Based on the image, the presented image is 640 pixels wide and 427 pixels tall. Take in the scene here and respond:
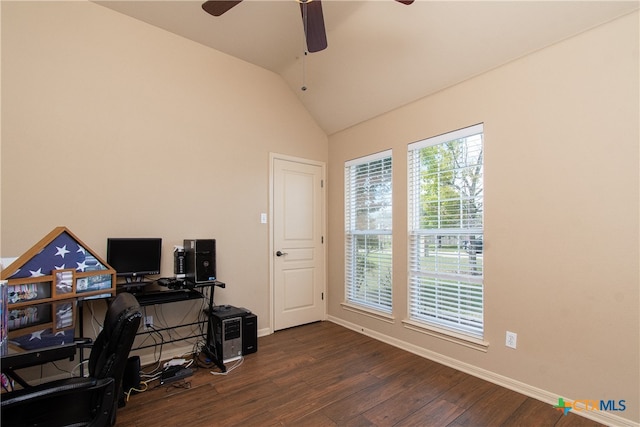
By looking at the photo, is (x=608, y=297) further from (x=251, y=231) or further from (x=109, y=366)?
(x=251, y=231)

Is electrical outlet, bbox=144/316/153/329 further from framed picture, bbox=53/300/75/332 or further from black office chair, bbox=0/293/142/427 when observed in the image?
black office chair, bbox=0/293/142/427

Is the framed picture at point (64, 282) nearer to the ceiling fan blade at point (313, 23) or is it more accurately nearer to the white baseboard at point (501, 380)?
the ceiling fan blade at point (313, 23)

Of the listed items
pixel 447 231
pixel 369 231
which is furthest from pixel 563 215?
pixel 369 231

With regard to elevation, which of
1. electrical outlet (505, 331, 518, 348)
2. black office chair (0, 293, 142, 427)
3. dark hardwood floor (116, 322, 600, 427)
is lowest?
dark hardwood floor (116, 322, 600, 427)

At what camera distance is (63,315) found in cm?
212

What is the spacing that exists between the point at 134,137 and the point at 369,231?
2.81m

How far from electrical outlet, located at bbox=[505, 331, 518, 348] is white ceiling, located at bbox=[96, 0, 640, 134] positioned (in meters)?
2.31

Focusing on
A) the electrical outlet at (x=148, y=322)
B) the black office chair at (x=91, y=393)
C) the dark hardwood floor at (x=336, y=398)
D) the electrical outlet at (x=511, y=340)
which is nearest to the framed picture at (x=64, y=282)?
the electrical outlet at (x=148, y=322)

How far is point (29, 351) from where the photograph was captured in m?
1.45

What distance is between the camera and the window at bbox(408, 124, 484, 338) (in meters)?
2.86

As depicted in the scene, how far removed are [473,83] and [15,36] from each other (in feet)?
12.9

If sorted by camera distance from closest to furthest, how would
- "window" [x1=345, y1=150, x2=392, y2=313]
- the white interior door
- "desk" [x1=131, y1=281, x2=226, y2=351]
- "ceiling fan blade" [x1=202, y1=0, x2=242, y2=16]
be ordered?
"ceiling fan blade" [x1=202, y1=0, x2=242, y2=16]
"desk" [x1=131, y1=281, x2=226, y2=351]
"window" [x1=345, y1=150, x2=392, y2=313]
the white interior door

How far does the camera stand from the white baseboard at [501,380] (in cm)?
206

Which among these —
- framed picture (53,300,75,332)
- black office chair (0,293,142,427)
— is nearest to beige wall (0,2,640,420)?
framed picture (53,300,75,332)
